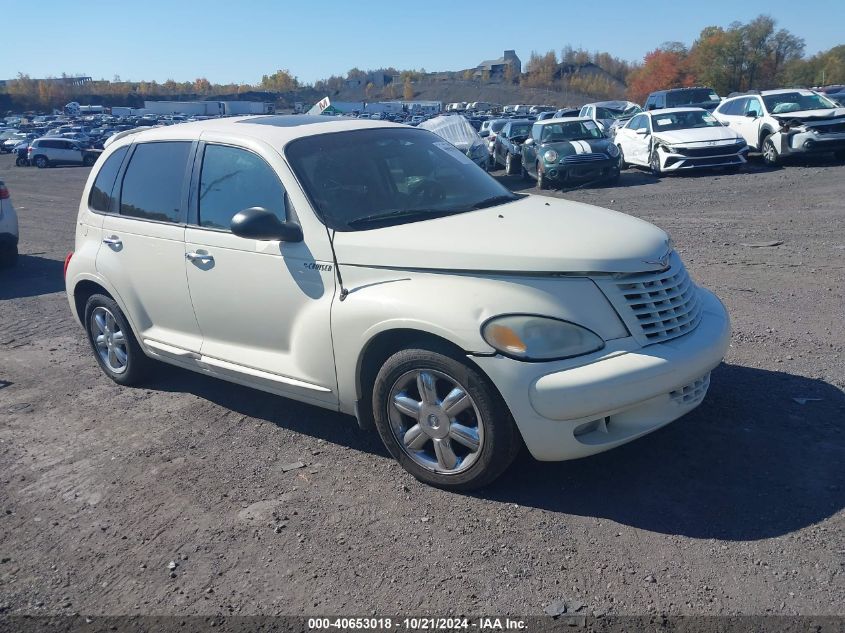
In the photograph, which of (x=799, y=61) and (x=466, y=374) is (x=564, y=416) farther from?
(x=799, y=61)

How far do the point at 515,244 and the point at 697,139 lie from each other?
49.6 ft

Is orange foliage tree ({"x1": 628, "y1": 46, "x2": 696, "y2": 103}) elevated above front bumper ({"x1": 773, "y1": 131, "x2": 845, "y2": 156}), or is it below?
above

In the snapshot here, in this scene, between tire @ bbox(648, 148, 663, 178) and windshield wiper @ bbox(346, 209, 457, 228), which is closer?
windshield wiper @ bbox(346, 209, 457, 228)

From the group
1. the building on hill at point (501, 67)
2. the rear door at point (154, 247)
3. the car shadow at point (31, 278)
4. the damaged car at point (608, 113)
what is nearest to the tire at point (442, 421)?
the rear door at point (154, 247)

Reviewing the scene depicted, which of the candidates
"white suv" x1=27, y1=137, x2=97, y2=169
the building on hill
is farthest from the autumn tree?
"white suv" x1=27, y1=137, x2=97, y2=169

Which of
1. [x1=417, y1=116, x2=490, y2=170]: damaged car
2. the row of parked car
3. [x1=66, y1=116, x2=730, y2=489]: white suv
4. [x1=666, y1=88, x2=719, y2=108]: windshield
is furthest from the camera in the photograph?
[x1=666, y1=88, x2=719, y2=108]: windshield

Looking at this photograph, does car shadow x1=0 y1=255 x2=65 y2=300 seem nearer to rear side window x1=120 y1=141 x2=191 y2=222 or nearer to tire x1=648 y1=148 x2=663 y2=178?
rear side window x1=120 y1=141 x2=191 y2=222

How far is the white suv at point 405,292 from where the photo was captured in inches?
142

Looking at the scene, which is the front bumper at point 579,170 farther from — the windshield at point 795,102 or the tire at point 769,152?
the windshield at point 795,102

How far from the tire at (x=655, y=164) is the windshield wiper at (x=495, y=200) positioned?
1422 centimetres

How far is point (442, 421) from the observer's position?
12.6ft

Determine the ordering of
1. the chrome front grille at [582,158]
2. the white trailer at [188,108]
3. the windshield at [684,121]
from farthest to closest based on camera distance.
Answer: the white trailer at [188,108], the windshield at [684,121], the chrome front grille at [582,158]

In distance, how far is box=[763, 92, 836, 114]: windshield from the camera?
17.5 m

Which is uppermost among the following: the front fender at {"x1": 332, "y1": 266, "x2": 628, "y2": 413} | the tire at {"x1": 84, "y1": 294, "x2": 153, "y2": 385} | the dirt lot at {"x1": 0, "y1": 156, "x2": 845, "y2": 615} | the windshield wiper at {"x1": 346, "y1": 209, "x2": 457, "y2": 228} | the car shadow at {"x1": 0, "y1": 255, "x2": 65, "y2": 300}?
the windshield wiper at {"x1": 346, "y1": 209, "x2": 457, "y2": 228}
